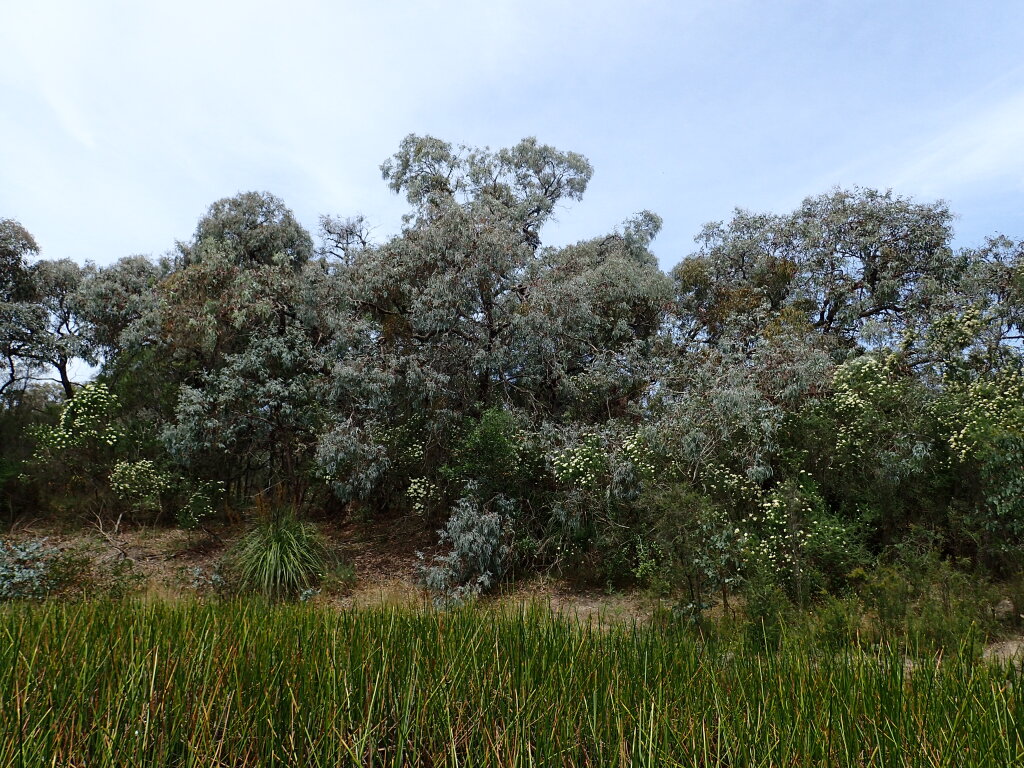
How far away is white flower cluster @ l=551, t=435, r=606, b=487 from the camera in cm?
938

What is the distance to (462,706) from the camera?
10.0 feet

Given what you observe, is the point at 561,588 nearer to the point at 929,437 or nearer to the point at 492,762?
the point at 929,437

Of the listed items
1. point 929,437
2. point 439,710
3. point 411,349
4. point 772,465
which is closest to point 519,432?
point 411,349

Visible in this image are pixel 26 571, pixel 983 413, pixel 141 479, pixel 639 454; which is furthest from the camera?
pixel 141 479

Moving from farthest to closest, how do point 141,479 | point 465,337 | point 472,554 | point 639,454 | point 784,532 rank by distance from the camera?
point 141,479 < point 465,337 < point 472,554 < point 639,454 < point 784,532

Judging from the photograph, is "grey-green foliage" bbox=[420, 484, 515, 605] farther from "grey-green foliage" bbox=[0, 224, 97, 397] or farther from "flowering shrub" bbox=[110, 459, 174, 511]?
"grey-green foliage" bbox=[0, 224, 97, 397]

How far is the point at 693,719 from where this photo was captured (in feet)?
9.46

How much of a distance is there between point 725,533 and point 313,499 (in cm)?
900

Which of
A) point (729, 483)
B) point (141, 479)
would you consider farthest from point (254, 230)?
point (729, 483)

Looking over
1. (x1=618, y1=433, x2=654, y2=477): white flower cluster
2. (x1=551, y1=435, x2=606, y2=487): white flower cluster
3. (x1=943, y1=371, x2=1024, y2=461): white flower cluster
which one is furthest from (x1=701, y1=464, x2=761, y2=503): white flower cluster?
(x1=943, y1=371, x2=1024, y2=461): white flower cluster

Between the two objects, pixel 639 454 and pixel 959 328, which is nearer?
pixel 639 454

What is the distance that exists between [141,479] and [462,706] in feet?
37.6

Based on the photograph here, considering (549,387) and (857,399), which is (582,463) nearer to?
(549,387)

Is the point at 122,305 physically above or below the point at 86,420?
above
